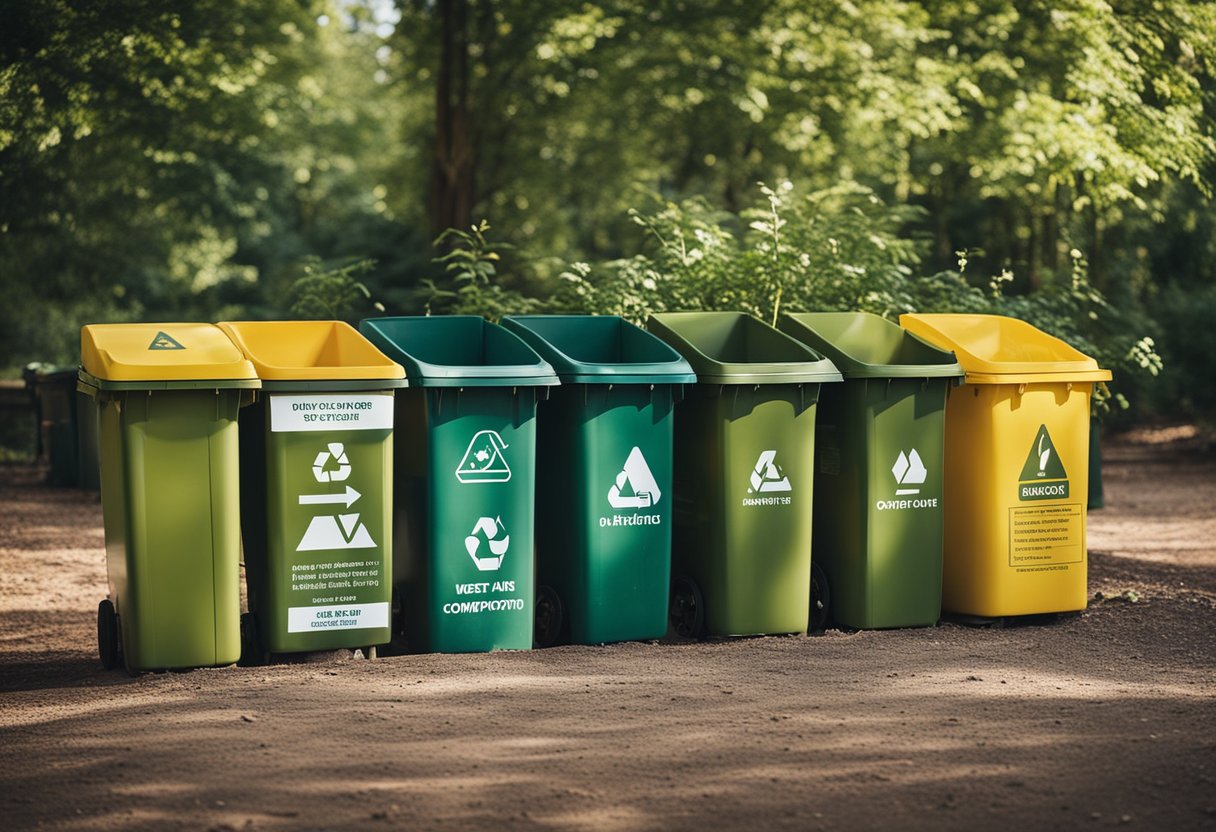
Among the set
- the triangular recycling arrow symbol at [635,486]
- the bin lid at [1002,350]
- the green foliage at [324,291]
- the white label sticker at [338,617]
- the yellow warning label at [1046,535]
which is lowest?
the white label sticker at [338,617]

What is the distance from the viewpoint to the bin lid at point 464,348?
6215 millimetres

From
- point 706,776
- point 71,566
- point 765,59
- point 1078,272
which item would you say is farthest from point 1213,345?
point 706,776

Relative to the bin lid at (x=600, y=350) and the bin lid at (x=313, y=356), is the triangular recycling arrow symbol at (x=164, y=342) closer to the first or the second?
the bin lid at (x=313, y=356)

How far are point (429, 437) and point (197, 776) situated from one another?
2.05m

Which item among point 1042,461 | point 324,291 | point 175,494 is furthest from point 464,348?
point 324,291

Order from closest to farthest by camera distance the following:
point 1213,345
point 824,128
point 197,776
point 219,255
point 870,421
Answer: point 197,776 → point 870,421 → point 1213,345 → point 824,128 → point 219,255

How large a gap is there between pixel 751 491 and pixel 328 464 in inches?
76.5

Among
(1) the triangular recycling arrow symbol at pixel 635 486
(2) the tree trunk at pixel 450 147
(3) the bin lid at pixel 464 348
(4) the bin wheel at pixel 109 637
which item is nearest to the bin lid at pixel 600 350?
(3) the bin lid at pixel 464 348

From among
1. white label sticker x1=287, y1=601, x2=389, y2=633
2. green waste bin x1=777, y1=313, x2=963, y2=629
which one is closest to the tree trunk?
green waste bin x1=777, y1=313, x2=963, y2=629

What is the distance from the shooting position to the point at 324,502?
600 cm

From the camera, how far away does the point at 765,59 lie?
20.2m

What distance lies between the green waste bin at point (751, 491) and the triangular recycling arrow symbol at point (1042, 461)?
3.48ft

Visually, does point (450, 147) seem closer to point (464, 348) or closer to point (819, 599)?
point (464, 348)

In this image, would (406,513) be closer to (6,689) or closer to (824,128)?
(6,689)
